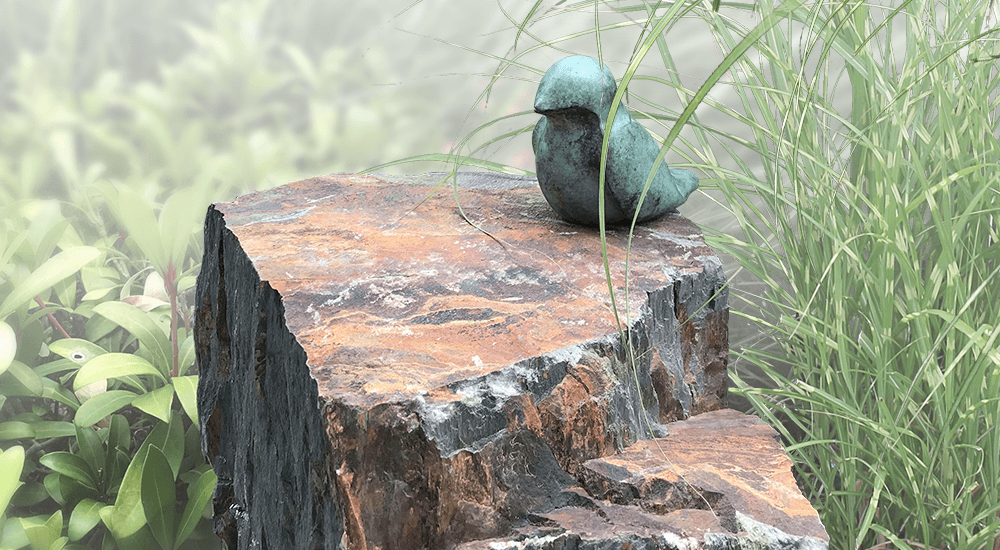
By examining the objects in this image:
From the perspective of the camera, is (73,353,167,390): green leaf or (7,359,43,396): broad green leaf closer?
(73,353,167,390): green leaf

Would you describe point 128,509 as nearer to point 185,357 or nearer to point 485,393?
point 185,357

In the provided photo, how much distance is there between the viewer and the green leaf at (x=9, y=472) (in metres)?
1.23

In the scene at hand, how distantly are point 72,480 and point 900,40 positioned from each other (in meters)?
1.90

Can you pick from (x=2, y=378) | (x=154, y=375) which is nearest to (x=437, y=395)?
(x=154, y=375)

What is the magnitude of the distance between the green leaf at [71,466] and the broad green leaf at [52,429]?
0.08 metres

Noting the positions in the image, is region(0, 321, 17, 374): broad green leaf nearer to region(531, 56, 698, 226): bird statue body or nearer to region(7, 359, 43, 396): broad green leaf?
region(7, 359, 43, 396): broad green leaf

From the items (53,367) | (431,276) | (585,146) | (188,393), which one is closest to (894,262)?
(585,146)

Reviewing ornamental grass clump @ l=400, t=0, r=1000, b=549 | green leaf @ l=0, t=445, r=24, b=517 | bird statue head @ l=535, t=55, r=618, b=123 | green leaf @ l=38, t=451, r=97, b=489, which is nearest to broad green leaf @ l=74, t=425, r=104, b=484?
green leaf @ l=38, t=451, r=97, b=489

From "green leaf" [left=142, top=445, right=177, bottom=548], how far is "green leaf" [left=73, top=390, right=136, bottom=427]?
0.48ft

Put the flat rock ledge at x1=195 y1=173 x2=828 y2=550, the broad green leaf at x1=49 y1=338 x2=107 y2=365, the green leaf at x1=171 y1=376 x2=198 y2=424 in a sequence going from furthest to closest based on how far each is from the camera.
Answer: the broad green leaf at x1=49 y1=338 x2=107 y2=365
the green leaf at x1=171 y1=376 x2=198 y2=424
the flat rock ledge at x1=195 y1=173 x2=828 y2=550

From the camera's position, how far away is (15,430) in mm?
1513

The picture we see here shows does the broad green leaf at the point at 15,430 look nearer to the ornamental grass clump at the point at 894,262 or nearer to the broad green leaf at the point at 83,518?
the broad green leaf at the point at 83,518

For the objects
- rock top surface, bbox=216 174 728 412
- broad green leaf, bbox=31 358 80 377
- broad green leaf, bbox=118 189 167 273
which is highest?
broad green leaf, bbox=118 189 167 273

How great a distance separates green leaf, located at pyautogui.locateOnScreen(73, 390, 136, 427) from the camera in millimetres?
1410
